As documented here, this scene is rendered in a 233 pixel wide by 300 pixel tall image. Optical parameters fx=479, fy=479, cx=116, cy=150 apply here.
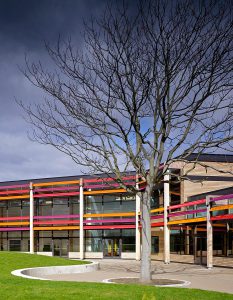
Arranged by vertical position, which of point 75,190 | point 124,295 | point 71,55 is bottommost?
point 124,295

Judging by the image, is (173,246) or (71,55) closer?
(71,55)

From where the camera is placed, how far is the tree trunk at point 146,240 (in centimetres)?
2005

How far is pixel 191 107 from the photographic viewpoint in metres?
20.4

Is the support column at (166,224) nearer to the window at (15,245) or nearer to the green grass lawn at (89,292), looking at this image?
the window at (15,245)

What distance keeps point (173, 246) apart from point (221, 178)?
7994 millimetres

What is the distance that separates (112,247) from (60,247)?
256 inches

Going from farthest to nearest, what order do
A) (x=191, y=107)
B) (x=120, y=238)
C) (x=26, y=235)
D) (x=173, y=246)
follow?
(x=26, y=235)
(x=120, y=238)
(x=173, y=246)
(x=191, y=107)

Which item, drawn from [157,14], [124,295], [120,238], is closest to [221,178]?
[120,238]

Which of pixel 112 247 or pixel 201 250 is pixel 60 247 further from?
pixel 201 250

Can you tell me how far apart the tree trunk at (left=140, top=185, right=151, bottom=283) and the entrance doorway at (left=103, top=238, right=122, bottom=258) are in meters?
30.5

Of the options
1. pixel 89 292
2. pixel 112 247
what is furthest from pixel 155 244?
pixel 89 292

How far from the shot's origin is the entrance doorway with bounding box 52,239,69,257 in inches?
2089

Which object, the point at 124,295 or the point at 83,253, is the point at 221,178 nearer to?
the point at 83,253

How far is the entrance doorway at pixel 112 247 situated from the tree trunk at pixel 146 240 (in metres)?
30.5
